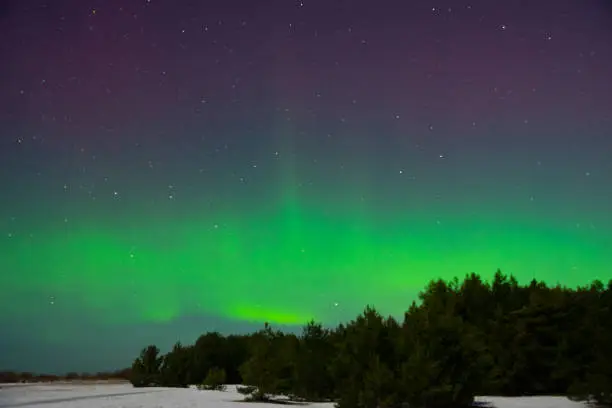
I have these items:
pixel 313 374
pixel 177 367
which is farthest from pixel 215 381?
pixel 313 374

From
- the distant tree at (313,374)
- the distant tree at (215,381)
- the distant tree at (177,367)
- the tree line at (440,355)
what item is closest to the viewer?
the tree line at (440,355)

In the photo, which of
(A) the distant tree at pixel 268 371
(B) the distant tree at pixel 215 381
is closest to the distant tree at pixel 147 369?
(B) the distant tree at pixel 215 381

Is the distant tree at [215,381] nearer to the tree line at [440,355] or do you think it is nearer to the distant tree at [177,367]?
the tree line at [440,355]

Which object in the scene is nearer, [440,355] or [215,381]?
[440,355]

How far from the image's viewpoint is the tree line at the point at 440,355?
1839 centimetres

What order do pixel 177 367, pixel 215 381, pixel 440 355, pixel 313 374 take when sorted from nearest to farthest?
pixel 440 355 < pixel 313 374 < pixel 215 381 < pixel 177 367

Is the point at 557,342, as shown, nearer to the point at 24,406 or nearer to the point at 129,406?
the point at 129,406

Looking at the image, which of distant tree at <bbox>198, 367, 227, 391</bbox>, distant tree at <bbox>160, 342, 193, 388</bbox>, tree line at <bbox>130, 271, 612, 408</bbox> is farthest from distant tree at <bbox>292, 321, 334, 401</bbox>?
distant tree at <bbox>160, 342, 193, 388</bbox>

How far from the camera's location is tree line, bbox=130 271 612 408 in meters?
18.4

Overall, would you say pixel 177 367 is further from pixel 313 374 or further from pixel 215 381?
pixel 313 374

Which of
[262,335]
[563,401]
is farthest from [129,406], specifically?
[563,401]

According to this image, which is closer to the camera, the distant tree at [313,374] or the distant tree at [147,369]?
the distant tree at [313,374]

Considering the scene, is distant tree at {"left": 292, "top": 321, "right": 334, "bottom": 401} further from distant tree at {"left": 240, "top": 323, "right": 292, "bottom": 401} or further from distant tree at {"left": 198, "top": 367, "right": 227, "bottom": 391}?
distant tree at {"left": 198, "top": 367, "right": 227, "bottom": 391}

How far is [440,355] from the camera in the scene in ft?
61.5
